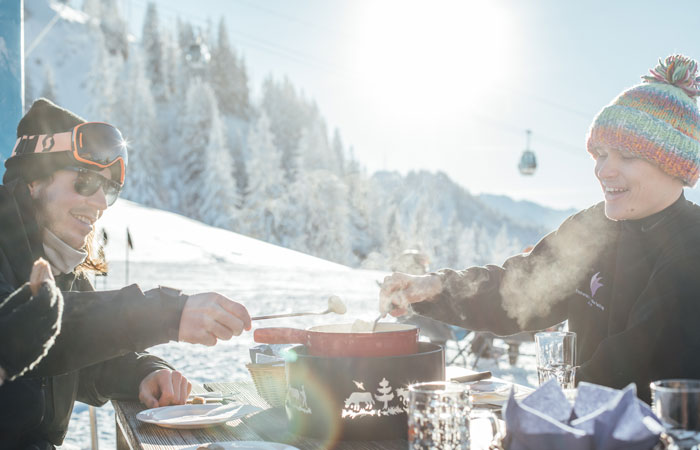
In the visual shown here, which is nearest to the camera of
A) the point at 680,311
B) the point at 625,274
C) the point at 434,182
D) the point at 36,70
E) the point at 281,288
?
the point at 680,311

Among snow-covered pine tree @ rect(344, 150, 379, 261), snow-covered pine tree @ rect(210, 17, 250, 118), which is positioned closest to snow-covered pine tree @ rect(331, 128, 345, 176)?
snow-covered pine tree @ rect(210, 17, 250, 118)

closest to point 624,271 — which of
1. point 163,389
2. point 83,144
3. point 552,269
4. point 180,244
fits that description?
point 552,269

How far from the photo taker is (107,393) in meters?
2.36

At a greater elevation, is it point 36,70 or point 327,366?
point 36,70

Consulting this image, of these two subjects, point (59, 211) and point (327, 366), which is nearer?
point (327, 366)

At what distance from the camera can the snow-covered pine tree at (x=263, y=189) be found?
4712 cm

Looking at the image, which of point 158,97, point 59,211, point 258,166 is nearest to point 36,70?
point 158,97

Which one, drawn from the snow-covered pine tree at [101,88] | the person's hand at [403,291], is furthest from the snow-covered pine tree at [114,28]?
the person's hand at [403,291]

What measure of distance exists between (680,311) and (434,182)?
174 metres

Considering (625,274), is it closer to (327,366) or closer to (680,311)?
(680,311)

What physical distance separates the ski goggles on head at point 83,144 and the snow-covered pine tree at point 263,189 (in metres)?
44.0

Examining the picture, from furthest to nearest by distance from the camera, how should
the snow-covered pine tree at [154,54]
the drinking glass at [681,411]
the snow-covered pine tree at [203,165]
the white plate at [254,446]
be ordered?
the snow-covered pine tree at [154,54]
the snow-covered pine tree at [203,165]
the white plate at [254,446]
the drinking glass at [681,411]

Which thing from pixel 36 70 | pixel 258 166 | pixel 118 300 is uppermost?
pixel 36 70

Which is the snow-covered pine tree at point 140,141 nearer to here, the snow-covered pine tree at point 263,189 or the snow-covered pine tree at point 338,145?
the snow-covered pine tree at point 263,189
